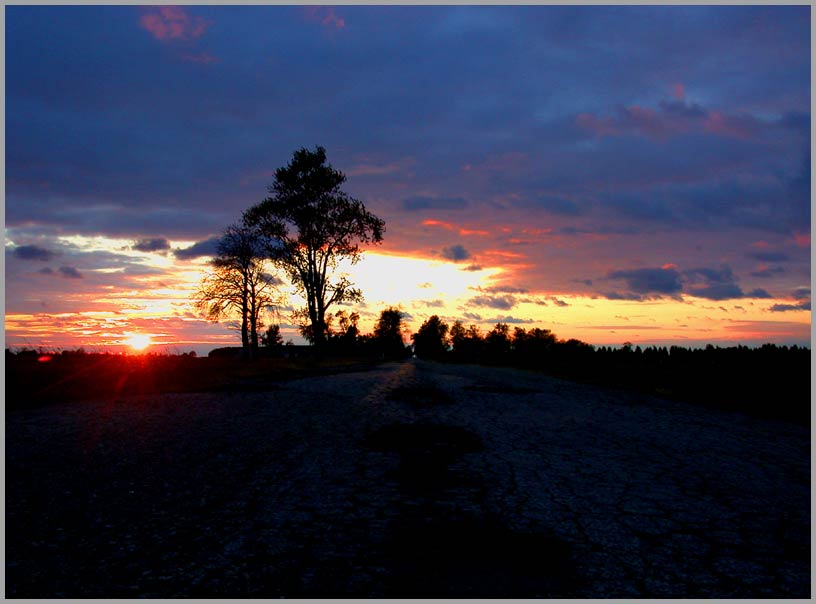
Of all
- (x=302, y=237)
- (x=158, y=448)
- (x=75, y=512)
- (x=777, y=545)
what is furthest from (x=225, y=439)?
(x=302, y=237)

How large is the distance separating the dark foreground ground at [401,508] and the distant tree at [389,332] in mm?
143142

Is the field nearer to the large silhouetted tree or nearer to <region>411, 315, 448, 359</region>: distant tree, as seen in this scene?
the large silhouetted tree

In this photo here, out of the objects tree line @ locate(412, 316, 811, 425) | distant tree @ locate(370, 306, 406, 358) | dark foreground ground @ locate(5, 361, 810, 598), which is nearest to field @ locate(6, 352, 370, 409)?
dark foreground ground @ locate(5, 361, 810, 598)

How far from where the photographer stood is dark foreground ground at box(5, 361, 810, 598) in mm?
3627

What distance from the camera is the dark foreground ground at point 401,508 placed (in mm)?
3627

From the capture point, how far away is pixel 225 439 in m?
8.23

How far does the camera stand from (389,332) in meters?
155

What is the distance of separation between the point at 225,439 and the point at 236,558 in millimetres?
4555

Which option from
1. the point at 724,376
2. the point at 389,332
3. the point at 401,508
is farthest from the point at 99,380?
the point at 389,332

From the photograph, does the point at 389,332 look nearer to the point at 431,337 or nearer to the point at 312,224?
the point at 431,337

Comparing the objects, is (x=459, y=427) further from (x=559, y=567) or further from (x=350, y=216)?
(x=350, y=216)

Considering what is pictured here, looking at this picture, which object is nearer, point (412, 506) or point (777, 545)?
point (777, 545)

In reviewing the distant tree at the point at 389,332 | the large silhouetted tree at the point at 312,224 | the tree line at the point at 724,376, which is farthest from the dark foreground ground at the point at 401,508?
the distant tree at the point at 389,332

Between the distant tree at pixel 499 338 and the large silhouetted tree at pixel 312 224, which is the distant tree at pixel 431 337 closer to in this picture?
the distant tree at pixel 499 338
